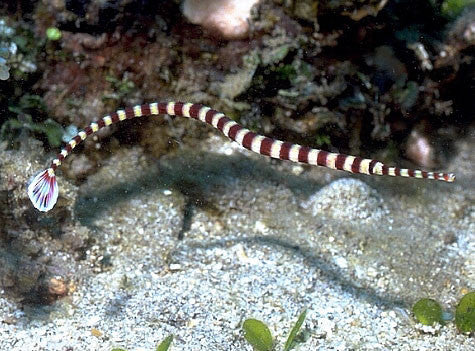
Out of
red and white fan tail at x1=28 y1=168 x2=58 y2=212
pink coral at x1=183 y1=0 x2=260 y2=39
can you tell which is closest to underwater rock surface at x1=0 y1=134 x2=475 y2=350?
red and white fan tail at x1=28 y1=168 x2=58 y2=212

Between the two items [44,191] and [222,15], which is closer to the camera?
[44,191]

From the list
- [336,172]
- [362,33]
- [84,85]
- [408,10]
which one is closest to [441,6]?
[408,10]

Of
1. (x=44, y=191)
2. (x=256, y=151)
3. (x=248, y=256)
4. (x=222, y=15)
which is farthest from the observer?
(x=222, y=15)

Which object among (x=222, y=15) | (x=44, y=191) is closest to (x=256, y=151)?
(x=222, y=15)

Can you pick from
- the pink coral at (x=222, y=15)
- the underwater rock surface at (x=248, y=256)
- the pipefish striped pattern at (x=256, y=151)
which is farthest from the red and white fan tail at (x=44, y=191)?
the pink coral at (x=222, y=15)

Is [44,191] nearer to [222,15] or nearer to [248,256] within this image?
[248,256]

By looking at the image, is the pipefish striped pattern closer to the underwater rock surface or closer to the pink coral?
the underwater rock surface

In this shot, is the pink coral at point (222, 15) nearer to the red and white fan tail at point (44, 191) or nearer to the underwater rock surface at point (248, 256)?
the underwater rock surface at point (248, 256)

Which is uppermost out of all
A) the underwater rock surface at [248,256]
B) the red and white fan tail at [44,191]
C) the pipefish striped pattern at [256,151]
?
the pipefish striped pattern at [256,151]

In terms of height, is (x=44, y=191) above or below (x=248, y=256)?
above
